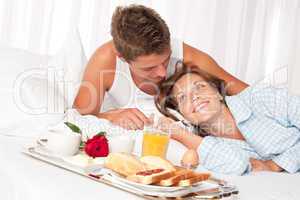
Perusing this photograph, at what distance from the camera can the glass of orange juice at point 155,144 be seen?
158 centimetres

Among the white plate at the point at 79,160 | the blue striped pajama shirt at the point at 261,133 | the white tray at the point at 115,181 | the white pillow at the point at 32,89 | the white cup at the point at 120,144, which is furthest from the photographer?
the white pillow at the point at 32,89

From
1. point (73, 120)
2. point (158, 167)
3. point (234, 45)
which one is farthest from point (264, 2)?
point (158, 167)

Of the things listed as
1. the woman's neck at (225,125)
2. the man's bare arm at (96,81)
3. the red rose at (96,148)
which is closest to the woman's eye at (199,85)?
the woman's neck at (225,125)

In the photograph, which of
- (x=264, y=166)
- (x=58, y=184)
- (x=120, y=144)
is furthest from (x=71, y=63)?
(x=58, y=184)

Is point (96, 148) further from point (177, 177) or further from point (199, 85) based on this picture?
point (199, 85)

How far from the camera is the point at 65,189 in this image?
1.16 metres

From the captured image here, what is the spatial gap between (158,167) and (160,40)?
32.7 inches

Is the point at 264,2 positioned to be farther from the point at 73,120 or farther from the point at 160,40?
the point at 73,120

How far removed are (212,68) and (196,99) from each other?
16.2 inches

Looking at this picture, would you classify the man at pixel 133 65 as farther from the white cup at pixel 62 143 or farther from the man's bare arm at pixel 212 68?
the white cup at pixel 62 143

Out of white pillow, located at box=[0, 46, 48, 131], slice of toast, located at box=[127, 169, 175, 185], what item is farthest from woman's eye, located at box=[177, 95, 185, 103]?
slice of toast, located at box=[127, 169, 175, 185]

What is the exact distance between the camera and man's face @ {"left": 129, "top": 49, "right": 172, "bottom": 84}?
6.59ft

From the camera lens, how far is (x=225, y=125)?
1.99 metres

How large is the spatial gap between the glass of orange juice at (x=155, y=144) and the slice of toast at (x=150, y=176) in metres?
0.39
